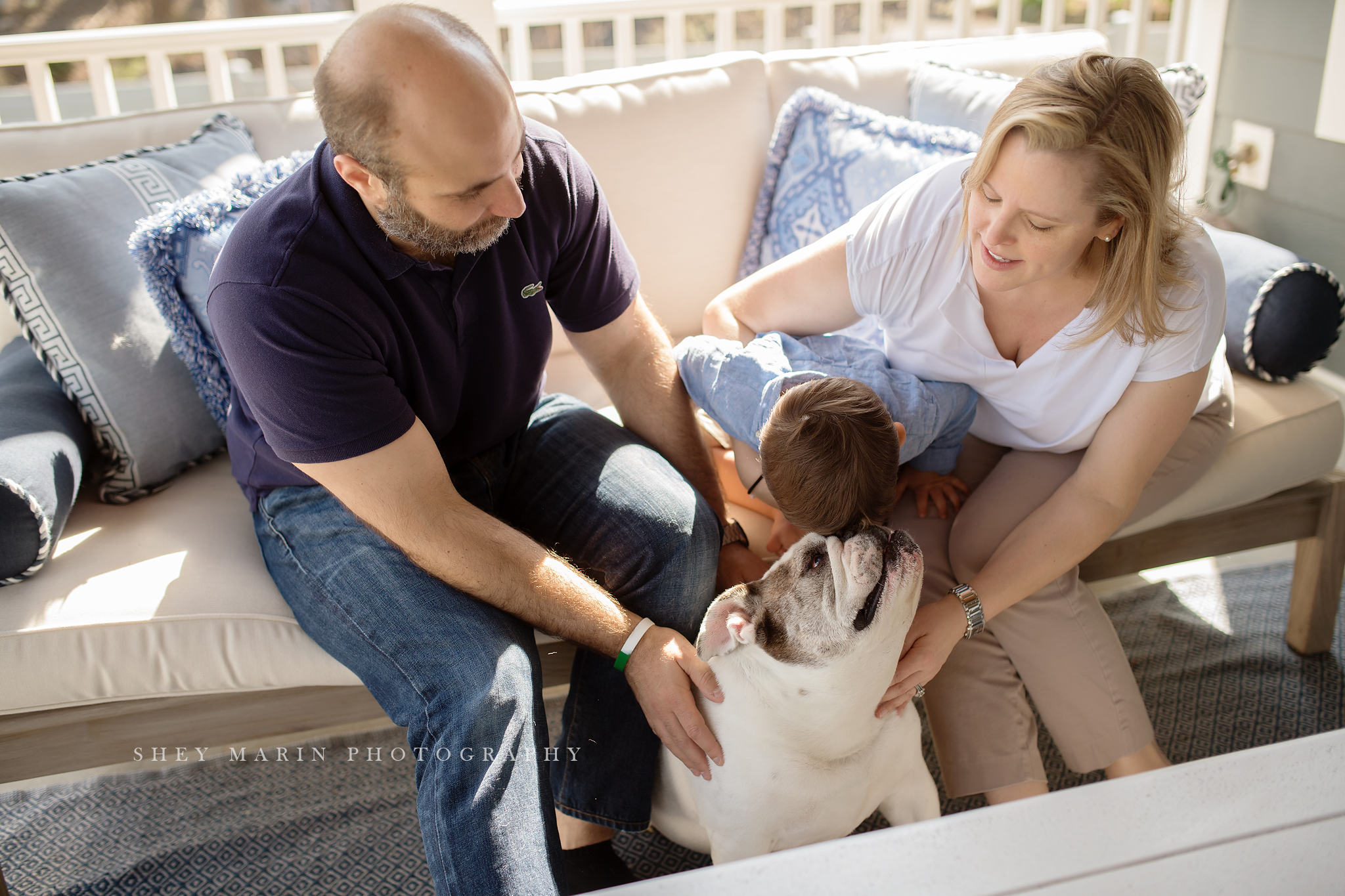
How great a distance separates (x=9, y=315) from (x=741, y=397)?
135cm

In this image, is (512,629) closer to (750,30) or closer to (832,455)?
(832,455)

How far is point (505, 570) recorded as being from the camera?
4.01 feet

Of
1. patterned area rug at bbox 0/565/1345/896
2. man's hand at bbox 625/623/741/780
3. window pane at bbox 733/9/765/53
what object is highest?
window pane at bbox 733/9/765/53

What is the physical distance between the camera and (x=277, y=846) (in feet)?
4.96

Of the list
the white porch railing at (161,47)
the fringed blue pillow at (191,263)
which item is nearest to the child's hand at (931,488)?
the fringed blue pillow at (191,263)

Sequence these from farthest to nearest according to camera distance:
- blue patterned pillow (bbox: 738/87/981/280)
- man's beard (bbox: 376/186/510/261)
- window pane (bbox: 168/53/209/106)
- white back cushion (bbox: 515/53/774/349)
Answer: window pane (bbox: 168/53/209/106), white back cushion (bbox: 515/53/774/349), blue patterned pillow (bbox: 738/87/981/280), man's beard (bbox: 376/186/510/261)

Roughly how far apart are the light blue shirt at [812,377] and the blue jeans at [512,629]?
14cm

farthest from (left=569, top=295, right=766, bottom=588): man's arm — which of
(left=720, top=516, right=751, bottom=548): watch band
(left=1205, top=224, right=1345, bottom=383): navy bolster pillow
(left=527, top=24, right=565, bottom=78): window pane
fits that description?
(left=527, top=24, right=565, bottom=78): window pane

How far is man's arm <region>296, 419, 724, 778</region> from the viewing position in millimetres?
1171

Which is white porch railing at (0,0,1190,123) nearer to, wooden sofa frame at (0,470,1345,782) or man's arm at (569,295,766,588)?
man's arm at (569,295,766,588)

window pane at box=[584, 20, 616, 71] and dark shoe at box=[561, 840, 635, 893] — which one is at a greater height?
window pane at box=[584, 20, 616, 71]

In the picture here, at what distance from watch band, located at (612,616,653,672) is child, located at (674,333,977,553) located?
0.25m

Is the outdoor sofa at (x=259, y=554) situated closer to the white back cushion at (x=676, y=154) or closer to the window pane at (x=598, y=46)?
the white back cushion at (x=676, y=154)

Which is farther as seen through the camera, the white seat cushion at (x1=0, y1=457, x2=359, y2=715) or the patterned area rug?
the patterned area rug
